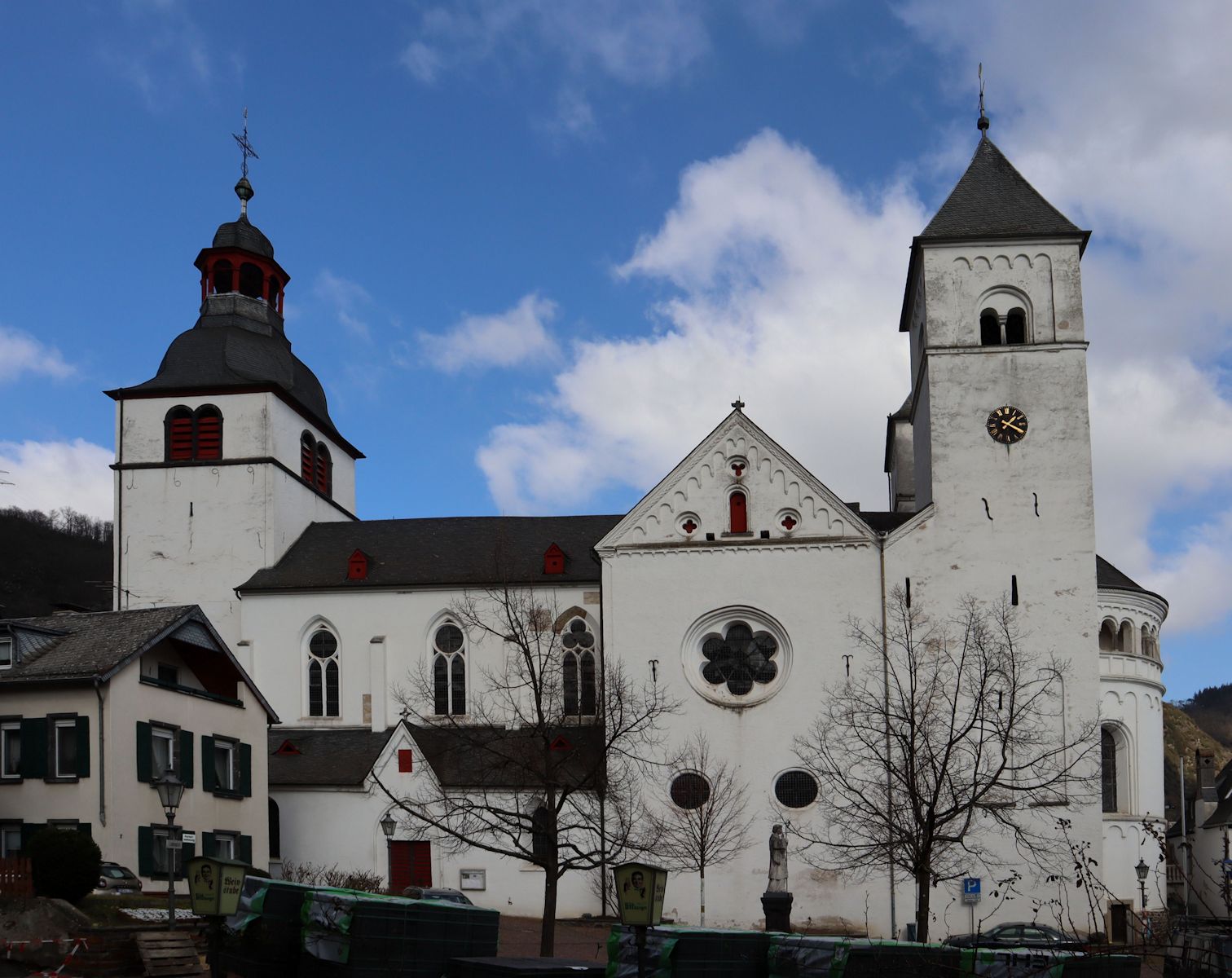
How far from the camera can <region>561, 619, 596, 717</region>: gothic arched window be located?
158 feet

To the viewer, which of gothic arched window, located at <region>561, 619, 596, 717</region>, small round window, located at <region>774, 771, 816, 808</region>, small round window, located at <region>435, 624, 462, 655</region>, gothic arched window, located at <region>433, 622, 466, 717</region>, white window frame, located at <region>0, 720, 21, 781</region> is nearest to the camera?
white window frame, located at <region>0, 720, 21, 781</region>

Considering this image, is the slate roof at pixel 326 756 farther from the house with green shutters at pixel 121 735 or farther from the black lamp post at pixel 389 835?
the house with green shutters at pixel 121 735

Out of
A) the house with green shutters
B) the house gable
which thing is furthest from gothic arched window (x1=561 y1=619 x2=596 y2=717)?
the house with green shutters

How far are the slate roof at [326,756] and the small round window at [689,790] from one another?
888 centimetres

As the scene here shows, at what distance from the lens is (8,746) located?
35.1 metres

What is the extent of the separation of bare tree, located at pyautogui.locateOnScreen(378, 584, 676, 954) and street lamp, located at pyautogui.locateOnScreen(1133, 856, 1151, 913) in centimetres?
1316

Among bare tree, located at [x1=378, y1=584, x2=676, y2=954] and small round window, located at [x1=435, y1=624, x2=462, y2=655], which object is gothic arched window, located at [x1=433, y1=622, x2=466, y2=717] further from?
bare tree, located at [x1=378, y1=584, x2=676, y2=954]

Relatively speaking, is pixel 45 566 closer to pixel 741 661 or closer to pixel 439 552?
pixel 439 552

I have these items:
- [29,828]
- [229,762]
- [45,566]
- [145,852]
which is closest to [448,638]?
[229,762]

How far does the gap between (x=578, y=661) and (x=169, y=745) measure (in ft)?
48.4

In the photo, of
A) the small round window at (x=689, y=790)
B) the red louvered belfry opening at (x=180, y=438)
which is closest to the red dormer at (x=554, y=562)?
the small round window at (x=689, y=790)

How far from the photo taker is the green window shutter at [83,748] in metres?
34.1

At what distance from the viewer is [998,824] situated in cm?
4069

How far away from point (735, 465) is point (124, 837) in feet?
64.7
